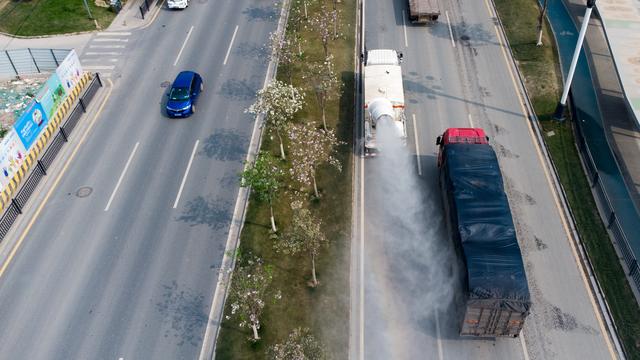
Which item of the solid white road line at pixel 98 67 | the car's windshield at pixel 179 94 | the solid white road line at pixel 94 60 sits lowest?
the solid white road line at pixel 98 67

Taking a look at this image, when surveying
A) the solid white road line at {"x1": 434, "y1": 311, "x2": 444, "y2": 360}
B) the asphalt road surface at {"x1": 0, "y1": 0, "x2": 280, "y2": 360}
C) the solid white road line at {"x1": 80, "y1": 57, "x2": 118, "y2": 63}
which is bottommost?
the solid white road line at {"x1": 434, "y1": 311, "x2": 444, "y2": 360}

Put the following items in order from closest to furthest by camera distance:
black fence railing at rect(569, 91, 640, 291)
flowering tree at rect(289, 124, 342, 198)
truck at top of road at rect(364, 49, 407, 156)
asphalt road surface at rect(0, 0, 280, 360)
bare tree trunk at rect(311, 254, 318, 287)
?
1. asphalt road surface at rect(0, 0, 280, 360)
2. bare tree trunk at rect(311, 254, 318, 287)
3. black fence railing at rect(569, 91, 640, 291)
4. flowering tree at rect(289, 124, 342, 198)
5. truck at top of road at rect(364, 49, 407, 156)

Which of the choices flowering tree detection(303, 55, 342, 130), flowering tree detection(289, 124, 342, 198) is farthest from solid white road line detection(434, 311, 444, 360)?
flowering tree detection(303, 55, 342, 130)

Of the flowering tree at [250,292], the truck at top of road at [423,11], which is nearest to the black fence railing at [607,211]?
the truck at top of road at [423,11]

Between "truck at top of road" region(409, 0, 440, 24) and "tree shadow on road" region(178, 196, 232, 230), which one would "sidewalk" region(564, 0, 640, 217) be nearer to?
"truck at top of road" region(409, 0, 440, 24)

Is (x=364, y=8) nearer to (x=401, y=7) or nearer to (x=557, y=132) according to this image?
(x=401, y=7)

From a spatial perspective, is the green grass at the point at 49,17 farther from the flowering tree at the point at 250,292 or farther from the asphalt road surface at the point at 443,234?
the flowering tree at the point at 250,292

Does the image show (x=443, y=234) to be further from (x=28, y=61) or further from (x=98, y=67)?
(x=28, y=61)
